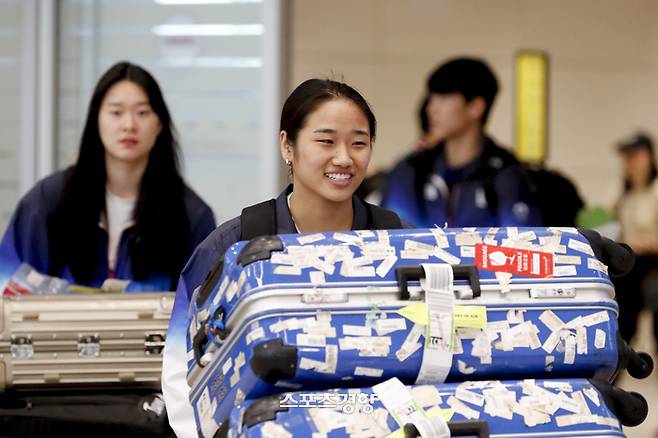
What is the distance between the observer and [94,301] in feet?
10.0

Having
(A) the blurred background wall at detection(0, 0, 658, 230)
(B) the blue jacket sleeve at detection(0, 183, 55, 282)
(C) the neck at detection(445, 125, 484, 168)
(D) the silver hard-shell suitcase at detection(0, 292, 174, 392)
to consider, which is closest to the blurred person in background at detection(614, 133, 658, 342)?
(C) the neck at detection(445, 125, 484, 168)

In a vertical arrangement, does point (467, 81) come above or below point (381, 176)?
above

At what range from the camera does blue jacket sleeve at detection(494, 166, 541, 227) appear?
499 centimetres

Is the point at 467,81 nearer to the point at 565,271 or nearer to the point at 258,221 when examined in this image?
the point at 258,221

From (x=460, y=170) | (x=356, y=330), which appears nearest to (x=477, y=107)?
(x=460, y=170)

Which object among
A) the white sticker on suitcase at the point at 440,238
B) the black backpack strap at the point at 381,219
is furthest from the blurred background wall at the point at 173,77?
the white sticker on suitcase at the point at 440,238

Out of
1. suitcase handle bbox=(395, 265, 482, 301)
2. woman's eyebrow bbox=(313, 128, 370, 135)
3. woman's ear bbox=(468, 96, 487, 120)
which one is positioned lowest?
suitcase handle bbox=(395, 265, 482, 301)

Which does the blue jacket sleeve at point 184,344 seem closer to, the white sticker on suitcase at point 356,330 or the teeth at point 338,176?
the teeth at point 338,176

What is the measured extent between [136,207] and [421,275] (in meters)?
Result: 1.76

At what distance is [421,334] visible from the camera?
201 cm

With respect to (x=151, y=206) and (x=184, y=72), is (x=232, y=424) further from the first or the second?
(x=184, y=72)

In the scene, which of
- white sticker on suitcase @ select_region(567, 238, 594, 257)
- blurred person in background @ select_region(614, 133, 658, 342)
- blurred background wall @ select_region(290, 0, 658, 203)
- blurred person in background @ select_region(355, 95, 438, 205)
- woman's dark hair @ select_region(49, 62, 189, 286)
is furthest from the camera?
blurred background wall @ select_region(290, 0, 658, 203)

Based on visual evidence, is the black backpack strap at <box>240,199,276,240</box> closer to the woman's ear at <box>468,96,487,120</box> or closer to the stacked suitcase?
the stacked suitcase

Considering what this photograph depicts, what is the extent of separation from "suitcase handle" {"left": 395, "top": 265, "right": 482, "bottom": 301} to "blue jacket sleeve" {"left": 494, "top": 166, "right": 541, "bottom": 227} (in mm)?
2950
